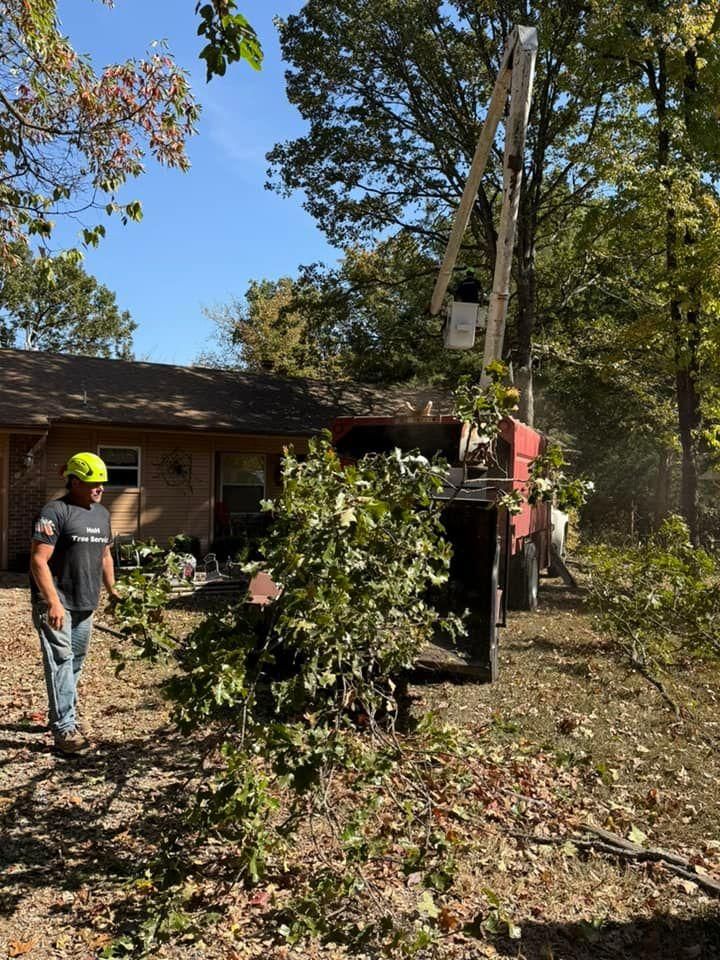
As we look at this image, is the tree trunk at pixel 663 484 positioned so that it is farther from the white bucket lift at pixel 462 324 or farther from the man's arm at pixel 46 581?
the man's arm at pixel 46 581

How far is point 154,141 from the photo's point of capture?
7.86m

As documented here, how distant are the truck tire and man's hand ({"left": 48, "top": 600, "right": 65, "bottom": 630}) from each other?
24.0 ft

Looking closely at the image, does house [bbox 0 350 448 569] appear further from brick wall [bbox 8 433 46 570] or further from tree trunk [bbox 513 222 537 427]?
tree trunk [bbox 513 222 537 427]

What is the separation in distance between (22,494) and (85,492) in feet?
30.8

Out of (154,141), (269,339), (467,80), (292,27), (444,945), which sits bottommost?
(444,945)

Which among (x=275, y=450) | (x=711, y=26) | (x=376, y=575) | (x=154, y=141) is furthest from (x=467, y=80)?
(x=376, y=575)

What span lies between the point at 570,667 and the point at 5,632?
6.27 metres

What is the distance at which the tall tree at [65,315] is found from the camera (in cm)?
3453

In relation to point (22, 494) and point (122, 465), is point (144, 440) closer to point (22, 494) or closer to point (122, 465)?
point (122, 465)

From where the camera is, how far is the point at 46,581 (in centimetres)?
455

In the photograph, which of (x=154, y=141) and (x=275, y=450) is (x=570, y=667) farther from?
(x=275, y=450)

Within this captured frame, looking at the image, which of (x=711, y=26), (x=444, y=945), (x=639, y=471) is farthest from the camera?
(x=639, y=471)

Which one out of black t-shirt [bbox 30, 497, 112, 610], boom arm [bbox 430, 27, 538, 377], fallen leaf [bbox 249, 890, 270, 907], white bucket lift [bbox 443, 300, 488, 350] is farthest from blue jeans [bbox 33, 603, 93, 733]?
white bucket lift [bbox 443, 300, 488, 350]

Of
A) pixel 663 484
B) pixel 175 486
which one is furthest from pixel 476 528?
pixel 663 484
